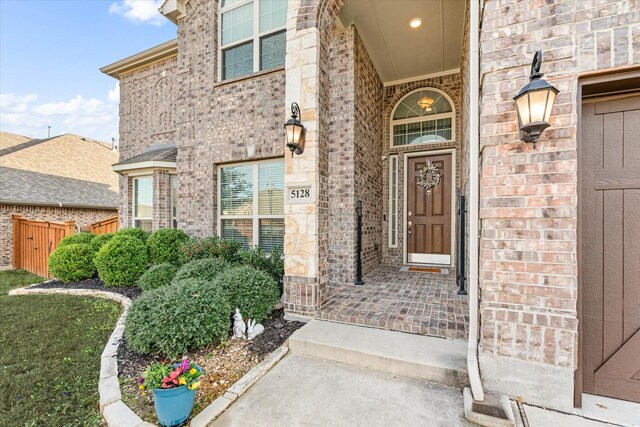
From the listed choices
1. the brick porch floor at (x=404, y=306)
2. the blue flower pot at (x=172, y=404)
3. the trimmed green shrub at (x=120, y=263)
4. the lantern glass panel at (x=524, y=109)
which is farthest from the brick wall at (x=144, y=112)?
the lantern glass panel at (x=524, y=109)

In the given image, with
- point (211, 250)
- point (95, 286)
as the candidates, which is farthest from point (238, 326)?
point (95, 286)

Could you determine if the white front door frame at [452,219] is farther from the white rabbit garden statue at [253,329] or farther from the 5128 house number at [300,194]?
the white rabbit garden statue at [253,329]

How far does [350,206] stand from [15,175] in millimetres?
12992

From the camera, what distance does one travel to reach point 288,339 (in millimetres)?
2787

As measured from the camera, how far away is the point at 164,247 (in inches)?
208

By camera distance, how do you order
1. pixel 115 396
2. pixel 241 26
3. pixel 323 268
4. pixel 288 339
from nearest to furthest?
pixel 115 396, pixel 288 339, pixel 323 268, pixel 241 26

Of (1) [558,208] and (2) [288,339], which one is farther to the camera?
(2) [288,339]

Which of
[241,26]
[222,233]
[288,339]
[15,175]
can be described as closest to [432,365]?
[288,339]

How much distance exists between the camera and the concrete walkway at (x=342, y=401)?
71.7 inches

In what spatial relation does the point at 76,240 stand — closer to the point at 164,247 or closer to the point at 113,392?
the point at 164,247

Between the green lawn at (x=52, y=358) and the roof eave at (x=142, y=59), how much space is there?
20.4ft

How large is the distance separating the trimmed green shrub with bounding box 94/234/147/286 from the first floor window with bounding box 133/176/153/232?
201cm

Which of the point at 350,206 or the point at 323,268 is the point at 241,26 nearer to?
the point at 350,206

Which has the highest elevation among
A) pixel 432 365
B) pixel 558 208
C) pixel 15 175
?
pixel 15 175
